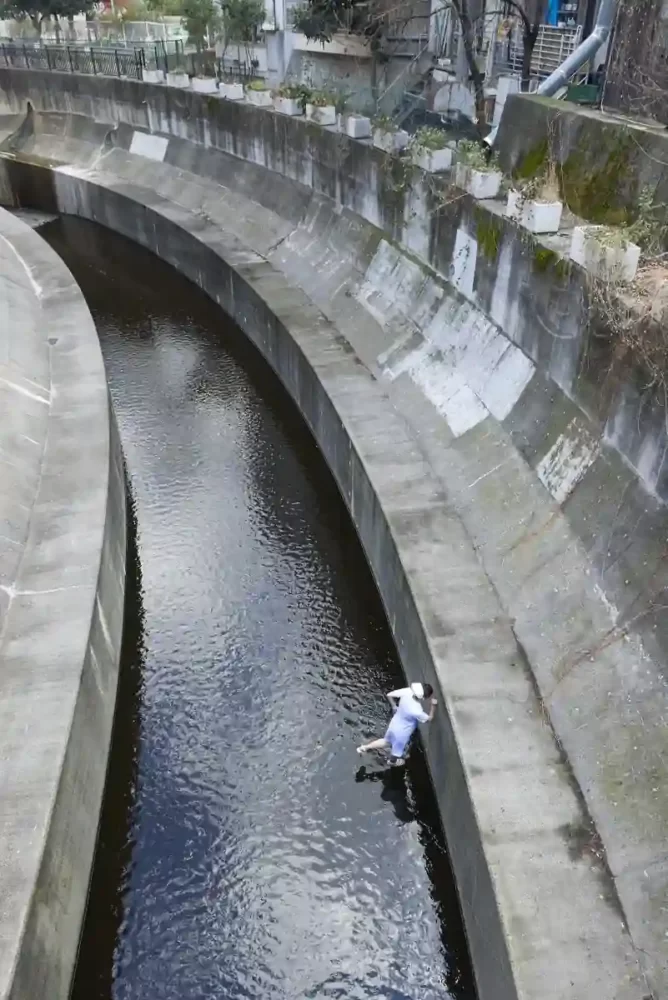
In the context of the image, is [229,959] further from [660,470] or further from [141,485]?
[141,485]

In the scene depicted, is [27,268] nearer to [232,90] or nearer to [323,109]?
[323,109]

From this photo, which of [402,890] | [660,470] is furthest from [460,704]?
[660,470]

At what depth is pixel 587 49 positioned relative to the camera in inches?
527

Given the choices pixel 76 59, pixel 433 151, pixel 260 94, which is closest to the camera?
pixel 433 151

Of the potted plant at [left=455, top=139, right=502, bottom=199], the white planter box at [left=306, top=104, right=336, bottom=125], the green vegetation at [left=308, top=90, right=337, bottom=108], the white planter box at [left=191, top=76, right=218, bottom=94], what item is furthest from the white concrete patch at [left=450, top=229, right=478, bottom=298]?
the white planter box at [left=191, top=76, right=218, bottom=94]

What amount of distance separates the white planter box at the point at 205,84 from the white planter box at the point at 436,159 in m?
14.3

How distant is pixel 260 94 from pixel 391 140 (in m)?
8.87

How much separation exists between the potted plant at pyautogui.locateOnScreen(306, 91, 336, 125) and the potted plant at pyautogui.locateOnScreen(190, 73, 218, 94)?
7.29 metres

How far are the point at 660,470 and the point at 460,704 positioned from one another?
127 inches

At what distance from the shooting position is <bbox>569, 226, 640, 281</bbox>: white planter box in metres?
8.74

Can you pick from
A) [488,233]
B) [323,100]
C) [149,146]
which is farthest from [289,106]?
[488,233]

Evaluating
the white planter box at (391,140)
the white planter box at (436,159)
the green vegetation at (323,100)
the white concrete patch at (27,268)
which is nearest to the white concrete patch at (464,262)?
the white planter box at (436,159)

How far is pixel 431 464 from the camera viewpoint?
12.0 meters

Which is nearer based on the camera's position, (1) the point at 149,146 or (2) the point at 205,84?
(2) the point at 205,84
